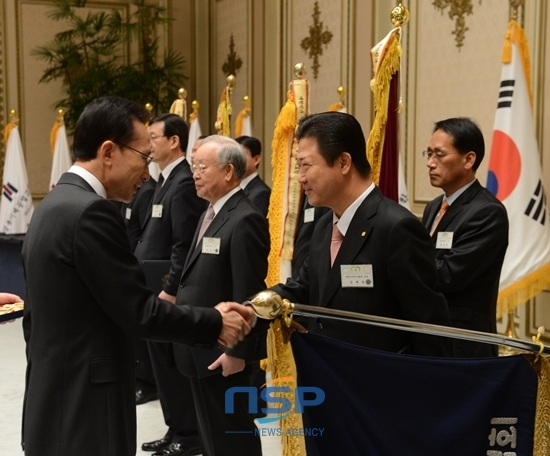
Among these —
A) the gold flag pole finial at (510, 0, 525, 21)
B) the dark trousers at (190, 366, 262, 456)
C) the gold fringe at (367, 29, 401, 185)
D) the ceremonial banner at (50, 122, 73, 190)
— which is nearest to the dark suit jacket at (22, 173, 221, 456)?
the dark trousers at (190, 366, 262, 456)

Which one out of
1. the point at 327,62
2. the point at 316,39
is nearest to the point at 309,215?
the point at 327,62

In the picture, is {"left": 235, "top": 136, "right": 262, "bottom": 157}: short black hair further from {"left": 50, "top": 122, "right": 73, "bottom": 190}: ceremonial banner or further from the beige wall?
{"left": 50, "top": 122, "right": 73, "bottom": 190}: ceremonial banner

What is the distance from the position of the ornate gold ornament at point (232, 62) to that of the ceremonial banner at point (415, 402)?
673 cm

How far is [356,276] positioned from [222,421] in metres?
1.11

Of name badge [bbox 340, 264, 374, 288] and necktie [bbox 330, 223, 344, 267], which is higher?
necktie [bbox 330, 223, 344, 267]

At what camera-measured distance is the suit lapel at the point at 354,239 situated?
2.24 meters

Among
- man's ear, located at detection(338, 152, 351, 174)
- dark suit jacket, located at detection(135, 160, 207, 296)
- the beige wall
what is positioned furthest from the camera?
the beige wall

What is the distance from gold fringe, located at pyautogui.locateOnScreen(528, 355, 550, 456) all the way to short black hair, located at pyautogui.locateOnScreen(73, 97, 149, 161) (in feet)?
3.95

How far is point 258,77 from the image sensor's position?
807cm

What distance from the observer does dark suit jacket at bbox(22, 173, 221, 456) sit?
192 centimetres

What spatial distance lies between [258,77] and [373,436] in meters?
6.38

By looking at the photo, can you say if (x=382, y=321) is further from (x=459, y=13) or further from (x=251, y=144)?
(x=459, y=13)

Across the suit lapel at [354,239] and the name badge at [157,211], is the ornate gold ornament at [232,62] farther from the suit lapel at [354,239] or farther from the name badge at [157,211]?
the suit lapel at [354,239]

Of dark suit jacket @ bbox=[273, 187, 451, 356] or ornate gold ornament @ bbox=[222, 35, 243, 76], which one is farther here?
ornate gold ornament @ bbox=[222, 35, 243, 76]
